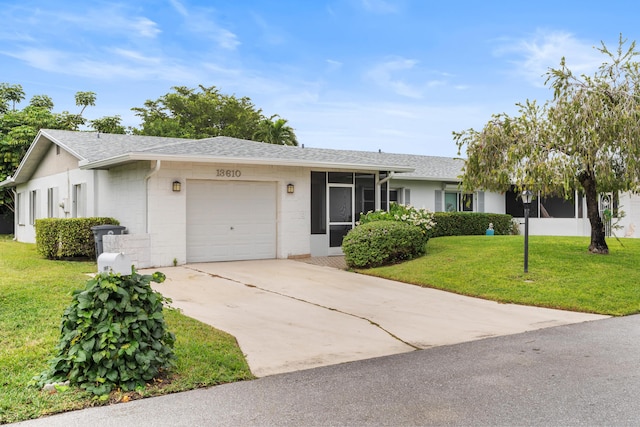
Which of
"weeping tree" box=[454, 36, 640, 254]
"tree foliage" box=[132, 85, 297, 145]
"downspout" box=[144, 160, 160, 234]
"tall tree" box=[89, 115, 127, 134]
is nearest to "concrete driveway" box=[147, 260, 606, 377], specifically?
"downspout" box=[144, 160, 160, 234]

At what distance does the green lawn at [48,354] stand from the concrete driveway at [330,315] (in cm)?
34

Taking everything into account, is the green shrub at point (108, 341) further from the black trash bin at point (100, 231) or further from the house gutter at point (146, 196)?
the black trash bin at point (100, 231)

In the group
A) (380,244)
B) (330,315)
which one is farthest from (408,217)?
(330,315)

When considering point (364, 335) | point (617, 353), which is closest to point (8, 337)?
point (364, 335)

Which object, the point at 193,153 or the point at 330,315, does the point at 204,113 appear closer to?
the point at 193,153

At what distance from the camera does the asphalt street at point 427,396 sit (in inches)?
154

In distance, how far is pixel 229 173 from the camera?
13.7 m

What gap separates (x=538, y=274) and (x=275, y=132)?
25192 mm

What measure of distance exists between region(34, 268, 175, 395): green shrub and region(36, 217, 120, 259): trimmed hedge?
9949 millimetres

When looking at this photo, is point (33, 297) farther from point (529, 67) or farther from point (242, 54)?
point (529, 67)

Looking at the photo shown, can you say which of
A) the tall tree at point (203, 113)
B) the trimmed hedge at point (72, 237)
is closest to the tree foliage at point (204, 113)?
the tall tree at point (203, 113)

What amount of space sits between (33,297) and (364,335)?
534cm

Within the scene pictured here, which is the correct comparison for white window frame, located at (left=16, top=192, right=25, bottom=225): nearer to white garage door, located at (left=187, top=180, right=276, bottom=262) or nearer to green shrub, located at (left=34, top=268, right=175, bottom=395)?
white garage door, located at (left=187, top=180, right=276, bottom=262)

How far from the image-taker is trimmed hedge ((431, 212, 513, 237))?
19.4 m
